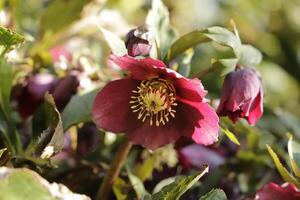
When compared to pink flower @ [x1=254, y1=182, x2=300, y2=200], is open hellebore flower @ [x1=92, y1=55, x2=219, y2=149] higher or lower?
higher

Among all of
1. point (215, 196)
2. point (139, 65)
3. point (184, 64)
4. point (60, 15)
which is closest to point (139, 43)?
point (139, 65)

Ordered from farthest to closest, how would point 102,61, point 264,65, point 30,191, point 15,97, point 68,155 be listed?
point 264,65, point 102,61, point 68,155, point 15,97, point 30,191

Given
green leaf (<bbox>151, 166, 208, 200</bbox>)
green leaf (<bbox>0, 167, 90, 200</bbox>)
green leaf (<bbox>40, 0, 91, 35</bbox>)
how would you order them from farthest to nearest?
green leaf (<bbox>40, 0, 91, 35</bbox>)
green leaf (<bbox>151, 166, 208, 200</bbox>)
green leaf (<bbox>0, 167, 90, 200</bbox>)

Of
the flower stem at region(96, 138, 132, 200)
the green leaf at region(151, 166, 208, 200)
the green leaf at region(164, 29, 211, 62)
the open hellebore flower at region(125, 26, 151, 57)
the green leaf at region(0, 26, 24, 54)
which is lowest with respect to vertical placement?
the flower stem at region(96, 138, 132, 200)

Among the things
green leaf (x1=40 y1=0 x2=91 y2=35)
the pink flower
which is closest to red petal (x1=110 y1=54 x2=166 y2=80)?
the pink flower

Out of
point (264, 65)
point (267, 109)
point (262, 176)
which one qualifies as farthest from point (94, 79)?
point (264, 65)

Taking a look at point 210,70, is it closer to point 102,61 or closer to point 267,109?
point 267,109

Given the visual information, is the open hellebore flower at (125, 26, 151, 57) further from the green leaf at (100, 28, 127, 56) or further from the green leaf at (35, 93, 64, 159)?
the green leaf at (35, 93, 64, 159)

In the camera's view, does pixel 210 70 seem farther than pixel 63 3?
No
